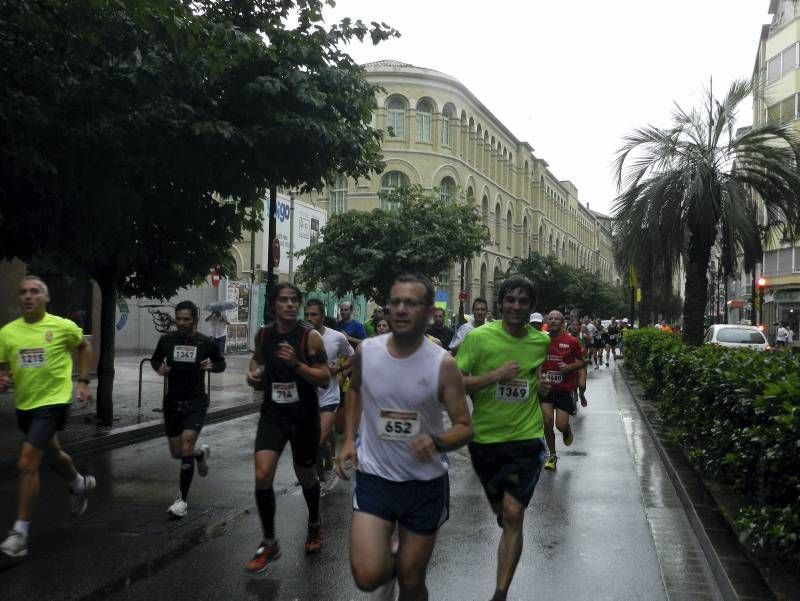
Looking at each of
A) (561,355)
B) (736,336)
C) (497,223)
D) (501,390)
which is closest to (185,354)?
(501,390)

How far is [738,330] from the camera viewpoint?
893 inches

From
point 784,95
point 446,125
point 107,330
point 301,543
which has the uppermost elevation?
point 784,95

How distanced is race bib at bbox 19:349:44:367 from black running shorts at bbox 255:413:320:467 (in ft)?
5.60

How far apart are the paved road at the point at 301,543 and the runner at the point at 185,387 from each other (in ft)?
1.68

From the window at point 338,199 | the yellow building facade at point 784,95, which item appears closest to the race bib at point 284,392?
the yellow building facade at point 784,95

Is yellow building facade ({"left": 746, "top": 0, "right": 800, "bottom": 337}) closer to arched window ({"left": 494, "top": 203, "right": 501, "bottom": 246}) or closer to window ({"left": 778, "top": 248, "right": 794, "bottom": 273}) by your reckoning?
window ({"left": 778, "top": 248, "right": 794, "bottom": 273})

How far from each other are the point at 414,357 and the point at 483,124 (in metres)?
54.4

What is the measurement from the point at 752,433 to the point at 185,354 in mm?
4443

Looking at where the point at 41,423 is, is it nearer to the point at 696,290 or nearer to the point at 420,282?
the point at 420,282

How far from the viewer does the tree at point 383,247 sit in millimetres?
28812

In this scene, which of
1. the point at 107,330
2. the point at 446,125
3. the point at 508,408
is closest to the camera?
the point at 508,408

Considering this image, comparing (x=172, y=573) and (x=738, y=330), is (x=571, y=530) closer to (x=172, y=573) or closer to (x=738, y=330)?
(x=172, y=573)

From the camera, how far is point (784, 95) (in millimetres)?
45000

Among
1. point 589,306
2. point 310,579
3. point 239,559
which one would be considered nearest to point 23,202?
point 239,559
